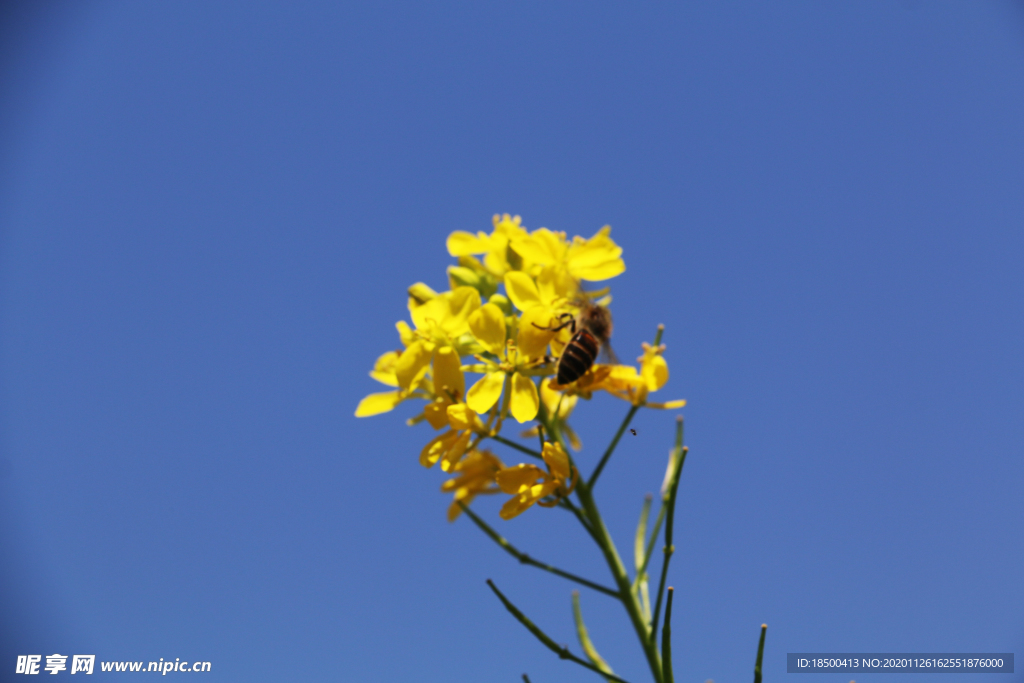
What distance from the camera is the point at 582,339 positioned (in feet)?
6.53

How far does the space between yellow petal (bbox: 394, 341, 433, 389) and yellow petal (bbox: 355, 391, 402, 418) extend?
127mm

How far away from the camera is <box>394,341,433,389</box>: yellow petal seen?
2.06 meters

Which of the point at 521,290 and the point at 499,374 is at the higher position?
the point at 521,290

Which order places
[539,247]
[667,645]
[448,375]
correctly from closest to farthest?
[667,645], [448,375], [539,247]

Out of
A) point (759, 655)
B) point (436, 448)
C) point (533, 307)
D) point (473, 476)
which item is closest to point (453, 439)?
point (436, 448)

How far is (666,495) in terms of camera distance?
2189 mm

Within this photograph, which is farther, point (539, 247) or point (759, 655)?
point (539, 247)

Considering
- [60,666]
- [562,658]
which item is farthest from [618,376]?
[60,666]

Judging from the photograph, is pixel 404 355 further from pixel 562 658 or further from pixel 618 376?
pixel 562 658

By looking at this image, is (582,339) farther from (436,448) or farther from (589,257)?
(436,448)

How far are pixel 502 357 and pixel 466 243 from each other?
59cm

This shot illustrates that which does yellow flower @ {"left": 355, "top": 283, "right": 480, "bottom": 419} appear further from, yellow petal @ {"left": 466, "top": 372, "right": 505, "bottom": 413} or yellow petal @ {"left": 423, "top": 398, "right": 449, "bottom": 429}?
yellow petal @ {"left": 466, "top": 372, "right": 505, "bottom": 413}

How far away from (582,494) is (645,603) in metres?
0.53

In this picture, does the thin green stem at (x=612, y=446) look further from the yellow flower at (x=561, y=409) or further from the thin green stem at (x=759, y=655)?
the thin green stem at (x=759, y=655)
